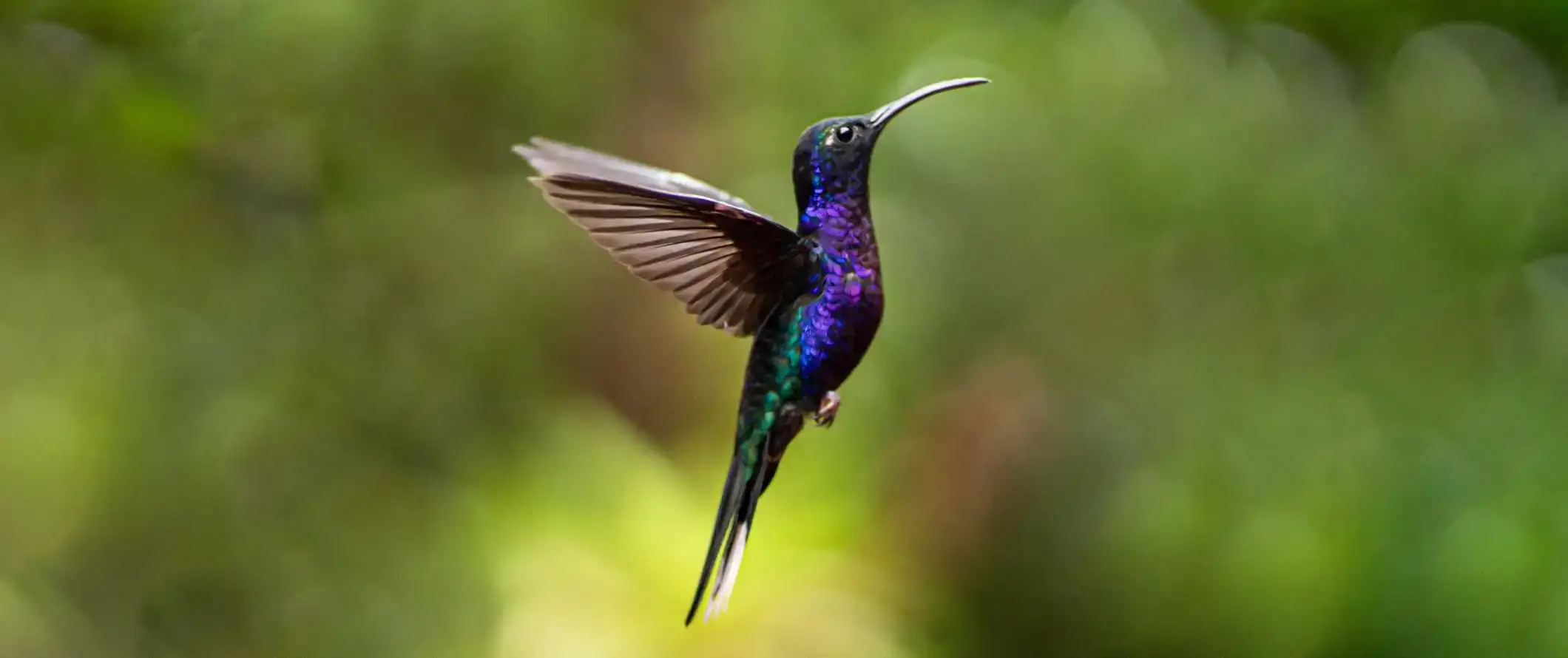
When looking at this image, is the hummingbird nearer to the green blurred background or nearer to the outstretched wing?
the outstretched wing

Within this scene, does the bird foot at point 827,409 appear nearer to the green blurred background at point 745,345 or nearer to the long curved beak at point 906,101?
the long curved beak at point 906,101

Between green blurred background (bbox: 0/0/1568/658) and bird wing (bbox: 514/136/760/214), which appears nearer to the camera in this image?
bird wing (bbox: 514/136/760/214)

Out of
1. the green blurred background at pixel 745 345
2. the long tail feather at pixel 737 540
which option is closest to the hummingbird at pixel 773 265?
the long tail feather at pixel 737 540

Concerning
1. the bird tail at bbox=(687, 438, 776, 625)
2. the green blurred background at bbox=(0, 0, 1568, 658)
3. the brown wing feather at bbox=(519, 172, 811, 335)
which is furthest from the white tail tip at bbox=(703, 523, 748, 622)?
the green blurred background at bbox=(0, 0, 1568, 658)

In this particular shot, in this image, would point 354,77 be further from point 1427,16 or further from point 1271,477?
point 1427,16

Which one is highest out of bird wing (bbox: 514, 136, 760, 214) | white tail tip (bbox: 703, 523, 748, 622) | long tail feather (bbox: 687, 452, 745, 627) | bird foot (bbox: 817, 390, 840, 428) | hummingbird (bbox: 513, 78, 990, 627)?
bird wing (bbox: 514, 136, 760, 214)

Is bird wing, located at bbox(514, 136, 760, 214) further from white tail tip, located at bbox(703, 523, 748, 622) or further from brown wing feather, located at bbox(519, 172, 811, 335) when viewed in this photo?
white tail tip, located at bbox(703, 523, 748, 622)

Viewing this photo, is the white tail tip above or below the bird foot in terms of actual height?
below
